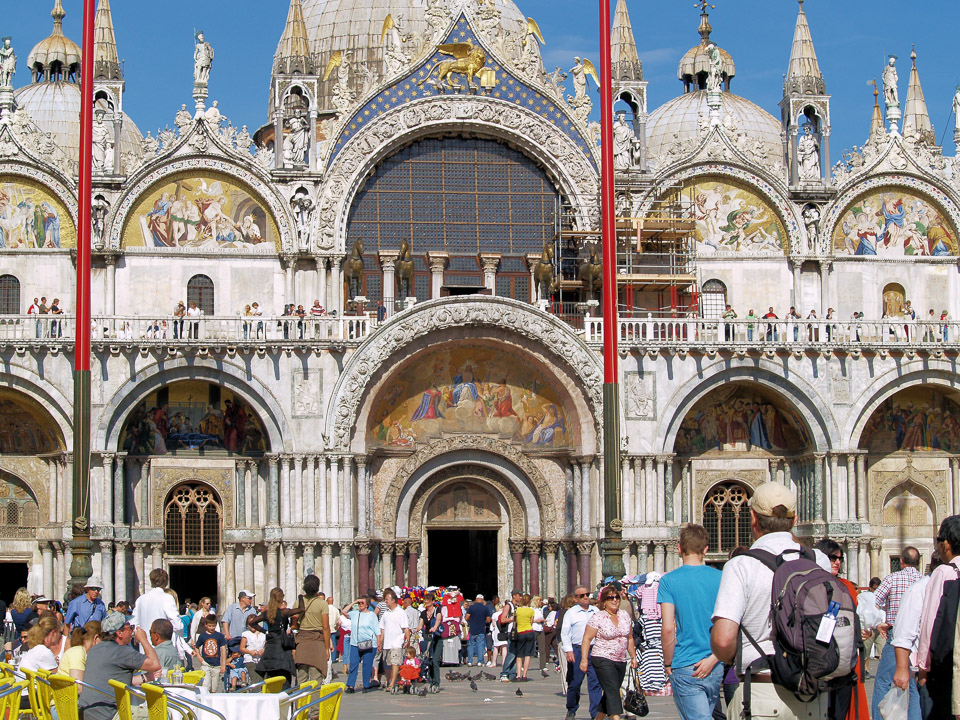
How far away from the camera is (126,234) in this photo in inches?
1526

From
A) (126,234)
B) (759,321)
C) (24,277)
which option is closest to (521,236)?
(759,321)

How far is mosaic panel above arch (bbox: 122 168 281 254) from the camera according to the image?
128 feet

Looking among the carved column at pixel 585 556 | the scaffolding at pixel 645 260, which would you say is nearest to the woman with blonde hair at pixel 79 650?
the carved column at pixel 585 556

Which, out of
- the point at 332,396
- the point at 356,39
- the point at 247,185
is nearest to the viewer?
the point at 332,396

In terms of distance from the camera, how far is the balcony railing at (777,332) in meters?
37.7

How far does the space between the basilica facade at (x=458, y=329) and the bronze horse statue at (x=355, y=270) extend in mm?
108

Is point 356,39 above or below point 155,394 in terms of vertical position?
above

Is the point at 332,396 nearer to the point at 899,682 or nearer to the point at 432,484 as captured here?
the point at 432,484

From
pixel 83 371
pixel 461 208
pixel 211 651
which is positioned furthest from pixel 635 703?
pixel 461 208

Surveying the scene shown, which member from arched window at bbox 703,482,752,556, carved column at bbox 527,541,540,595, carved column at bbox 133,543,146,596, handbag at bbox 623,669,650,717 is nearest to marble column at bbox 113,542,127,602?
carved column at bbox 133,543,146,596

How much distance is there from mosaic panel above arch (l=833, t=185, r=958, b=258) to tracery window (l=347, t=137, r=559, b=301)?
25.6 feet

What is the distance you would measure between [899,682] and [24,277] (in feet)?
103

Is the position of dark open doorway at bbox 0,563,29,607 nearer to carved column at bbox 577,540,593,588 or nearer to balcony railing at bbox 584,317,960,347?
carved column at bbox 577,540,593,588

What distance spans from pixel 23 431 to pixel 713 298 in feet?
58.0
